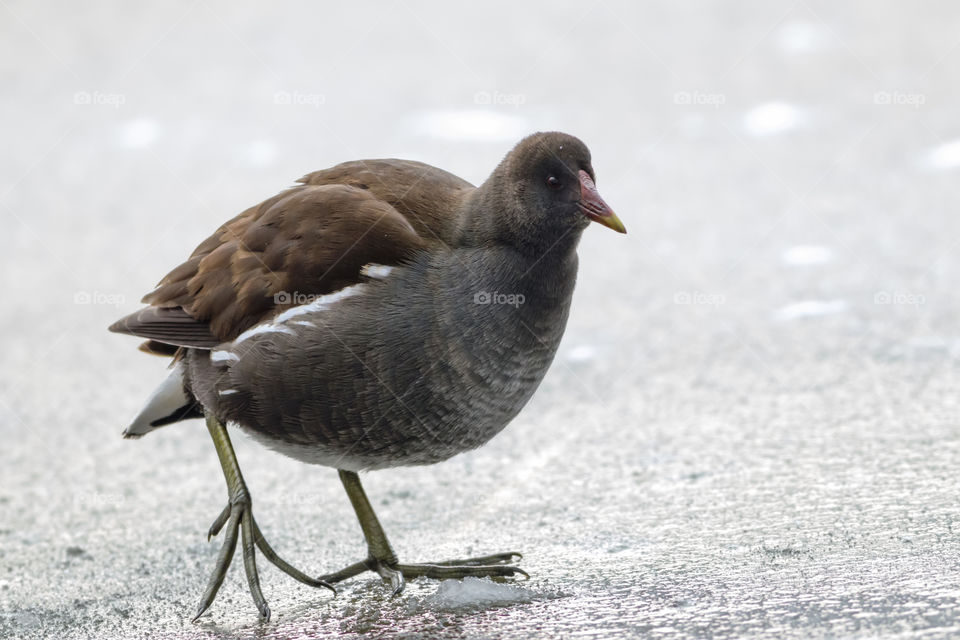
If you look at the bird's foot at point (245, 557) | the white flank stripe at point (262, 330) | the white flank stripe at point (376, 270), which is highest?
the white flank stripe at point (376, 270)

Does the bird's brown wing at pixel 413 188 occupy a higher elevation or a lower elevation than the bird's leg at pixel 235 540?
higher

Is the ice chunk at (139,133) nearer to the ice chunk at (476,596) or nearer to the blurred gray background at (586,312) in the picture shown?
the blurred gray background at (586,312)

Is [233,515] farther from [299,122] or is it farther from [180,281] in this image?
[299,122]

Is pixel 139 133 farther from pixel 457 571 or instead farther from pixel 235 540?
pixel 457 571

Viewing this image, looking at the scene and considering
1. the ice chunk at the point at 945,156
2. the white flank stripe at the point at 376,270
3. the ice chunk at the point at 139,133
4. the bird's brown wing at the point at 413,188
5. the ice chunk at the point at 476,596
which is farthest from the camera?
the ice chunk at the point at 139,133

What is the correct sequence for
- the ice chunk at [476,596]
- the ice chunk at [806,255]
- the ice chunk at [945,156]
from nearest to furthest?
the ice chunk at [476,596] < the ice chunk at [806,255] < the ice chunk at [945,156]

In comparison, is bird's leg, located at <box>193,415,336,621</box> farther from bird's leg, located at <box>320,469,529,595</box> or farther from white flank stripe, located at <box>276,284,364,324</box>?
white flank stripe, located at <box>276,284,364,324</box>

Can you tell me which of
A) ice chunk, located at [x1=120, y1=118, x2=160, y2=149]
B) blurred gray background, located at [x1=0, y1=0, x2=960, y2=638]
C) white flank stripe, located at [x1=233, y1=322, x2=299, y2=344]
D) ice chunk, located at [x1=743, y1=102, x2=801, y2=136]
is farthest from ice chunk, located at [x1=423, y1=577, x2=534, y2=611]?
ice chunk, located at [x1=120, y1=118, x2=160, y2=149]

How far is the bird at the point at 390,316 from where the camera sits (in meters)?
3.34

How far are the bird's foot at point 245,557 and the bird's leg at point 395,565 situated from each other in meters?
0.15

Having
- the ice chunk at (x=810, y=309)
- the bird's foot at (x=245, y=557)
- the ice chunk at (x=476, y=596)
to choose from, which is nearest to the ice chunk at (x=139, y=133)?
the ice chunk at (x=810, y=309)

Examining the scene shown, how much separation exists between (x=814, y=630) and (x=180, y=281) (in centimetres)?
223

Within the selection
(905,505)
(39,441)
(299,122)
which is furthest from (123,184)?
(905,505)

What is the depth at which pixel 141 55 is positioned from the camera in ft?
29.9
